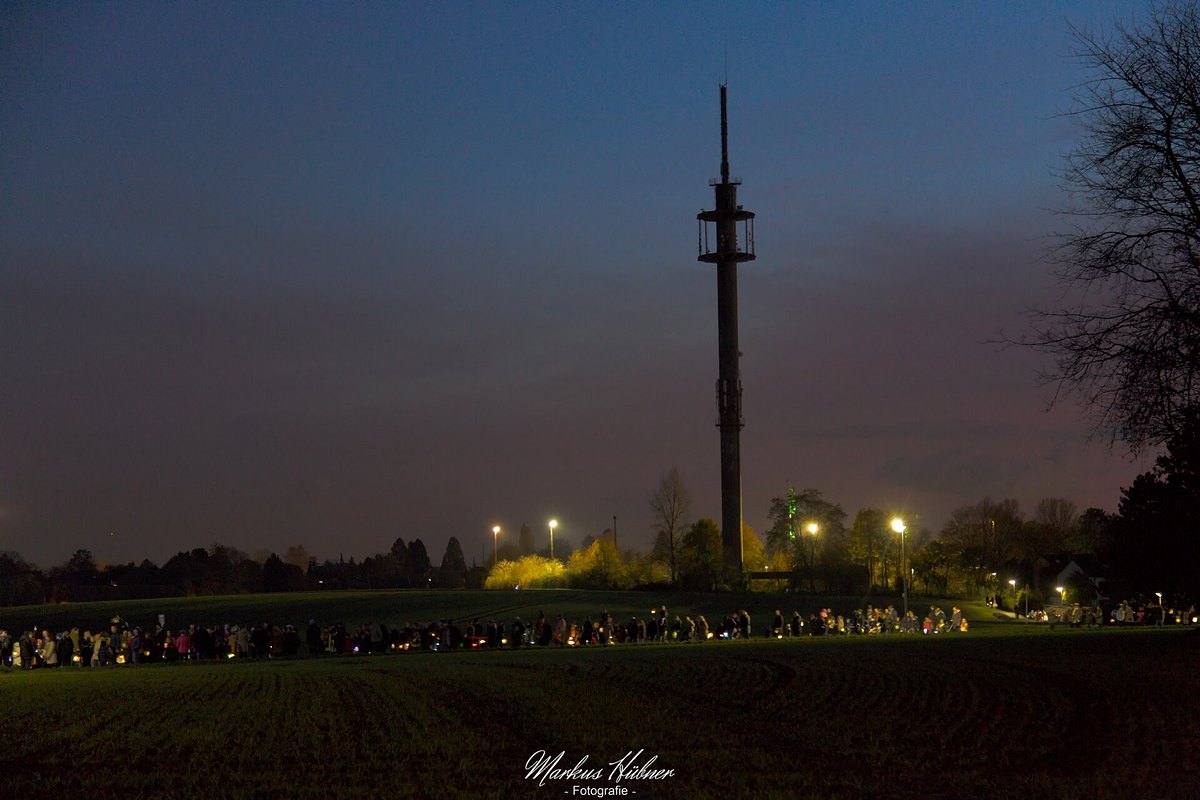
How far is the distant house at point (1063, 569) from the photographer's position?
407 ft

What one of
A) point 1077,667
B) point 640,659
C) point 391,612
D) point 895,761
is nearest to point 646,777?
point 895,761

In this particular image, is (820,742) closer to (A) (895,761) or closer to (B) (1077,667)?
(A) (895,761)

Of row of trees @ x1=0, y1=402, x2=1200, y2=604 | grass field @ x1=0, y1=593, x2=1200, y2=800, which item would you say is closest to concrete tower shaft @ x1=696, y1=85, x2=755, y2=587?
row of trees @ x1=0, y1=402, x2=1200, y2=604

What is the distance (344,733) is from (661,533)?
90794 millimetres

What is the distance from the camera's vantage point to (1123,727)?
18281 millimetres

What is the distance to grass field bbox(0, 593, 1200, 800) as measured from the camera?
49.5 feet

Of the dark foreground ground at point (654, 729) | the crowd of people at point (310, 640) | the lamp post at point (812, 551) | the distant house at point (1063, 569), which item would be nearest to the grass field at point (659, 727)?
the dark foreground ground at point (654, 729)

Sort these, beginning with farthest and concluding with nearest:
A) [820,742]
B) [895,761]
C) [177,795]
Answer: [820,742]
[895,761]
[177,795]

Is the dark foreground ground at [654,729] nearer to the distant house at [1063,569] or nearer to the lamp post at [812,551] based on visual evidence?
the lamp post at [812,551]

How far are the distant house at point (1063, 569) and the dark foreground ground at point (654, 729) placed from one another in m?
97.8

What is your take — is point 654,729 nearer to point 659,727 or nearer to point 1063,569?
point 659,727

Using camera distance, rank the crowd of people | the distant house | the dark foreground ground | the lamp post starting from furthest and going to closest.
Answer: the distant house, the lamp post, the crowd of people, the dark foreground ground

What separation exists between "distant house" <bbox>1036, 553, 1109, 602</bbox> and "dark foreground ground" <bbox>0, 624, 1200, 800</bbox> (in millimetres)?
97759

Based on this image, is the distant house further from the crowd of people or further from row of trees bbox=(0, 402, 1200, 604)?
the crowd of people
